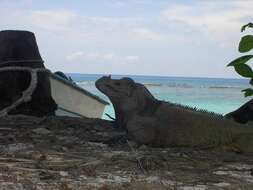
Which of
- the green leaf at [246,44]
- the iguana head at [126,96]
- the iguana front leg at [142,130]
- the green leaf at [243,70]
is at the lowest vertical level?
the iguana front leg at [142,130]

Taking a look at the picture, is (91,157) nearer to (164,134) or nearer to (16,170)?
(16,170)

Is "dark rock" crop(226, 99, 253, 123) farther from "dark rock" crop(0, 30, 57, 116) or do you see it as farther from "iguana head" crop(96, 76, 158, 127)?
"dark rock" crop(0, 30, 57, 116)

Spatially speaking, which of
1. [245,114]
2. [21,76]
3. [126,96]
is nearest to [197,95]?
[21,76]

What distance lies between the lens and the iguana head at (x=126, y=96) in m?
6.83

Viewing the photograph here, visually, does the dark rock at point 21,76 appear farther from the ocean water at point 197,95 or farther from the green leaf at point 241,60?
the green leaf at point 241,60

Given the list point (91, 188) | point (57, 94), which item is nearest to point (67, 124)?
point (91, 188)

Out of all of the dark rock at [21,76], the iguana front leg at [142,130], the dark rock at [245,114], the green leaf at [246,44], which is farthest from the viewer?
the dark rock at [21,76]

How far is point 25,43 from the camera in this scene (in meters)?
9.25

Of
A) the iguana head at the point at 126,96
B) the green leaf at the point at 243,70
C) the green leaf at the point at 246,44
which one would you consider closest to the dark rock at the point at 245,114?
the iguana head at the point at 126,96

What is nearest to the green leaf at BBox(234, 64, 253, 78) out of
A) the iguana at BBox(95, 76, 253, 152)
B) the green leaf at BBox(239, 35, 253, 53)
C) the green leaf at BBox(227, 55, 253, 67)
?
the green leaf at BBox(227, 55, 253, 67)

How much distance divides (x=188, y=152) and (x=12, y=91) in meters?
3.77

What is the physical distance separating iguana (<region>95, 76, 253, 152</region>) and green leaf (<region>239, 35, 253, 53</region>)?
1088mm

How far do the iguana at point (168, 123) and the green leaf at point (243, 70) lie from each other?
77 centimetres

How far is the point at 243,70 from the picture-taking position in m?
6.09
